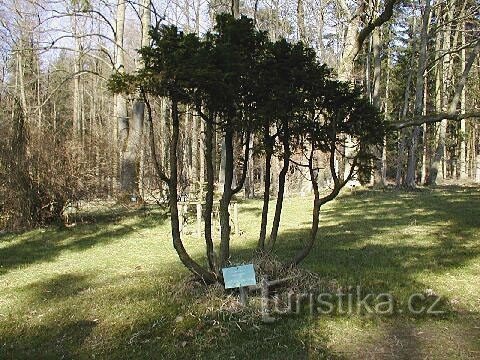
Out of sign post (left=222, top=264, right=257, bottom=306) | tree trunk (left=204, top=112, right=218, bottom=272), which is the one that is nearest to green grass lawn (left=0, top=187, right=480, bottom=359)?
sign post (left=222, top=264, right=257, bottom=306)

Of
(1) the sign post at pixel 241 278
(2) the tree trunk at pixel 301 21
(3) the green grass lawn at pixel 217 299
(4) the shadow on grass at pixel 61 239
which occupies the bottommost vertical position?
(4) the shadow on grass at pixel 61 239

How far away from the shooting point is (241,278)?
5.05 m

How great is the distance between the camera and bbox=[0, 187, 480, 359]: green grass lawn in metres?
4.34

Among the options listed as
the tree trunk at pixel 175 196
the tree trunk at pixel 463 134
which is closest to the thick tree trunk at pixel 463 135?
the tree trunk at pixel 463 134

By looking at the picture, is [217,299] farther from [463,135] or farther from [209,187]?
[463,135]

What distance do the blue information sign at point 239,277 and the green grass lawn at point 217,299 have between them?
11.1 inches

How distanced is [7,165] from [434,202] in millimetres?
11958

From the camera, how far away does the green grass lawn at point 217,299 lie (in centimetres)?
434

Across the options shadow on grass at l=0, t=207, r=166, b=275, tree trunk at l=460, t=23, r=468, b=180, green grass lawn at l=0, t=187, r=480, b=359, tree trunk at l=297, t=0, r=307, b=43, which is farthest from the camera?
tree trunk at l=460, t=23, r=468, b=180

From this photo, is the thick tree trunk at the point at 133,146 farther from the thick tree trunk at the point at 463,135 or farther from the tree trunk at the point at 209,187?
the thick tree trunk at the point at 463,135

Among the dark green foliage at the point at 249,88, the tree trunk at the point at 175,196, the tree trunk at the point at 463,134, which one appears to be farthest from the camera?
the tree trunk at the point at 463,134

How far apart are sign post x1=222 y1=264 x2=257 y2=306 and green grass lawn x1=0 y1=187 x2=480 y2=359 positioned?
0.18 m

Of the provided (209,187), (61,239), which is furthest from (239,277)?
(61,239)

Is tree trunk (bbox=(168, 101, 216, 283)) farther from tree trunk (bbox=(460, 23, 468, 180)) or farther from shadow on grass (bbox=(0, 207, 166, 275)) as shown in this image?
tree trunk (bbox=(460, 23, 468, 180))
